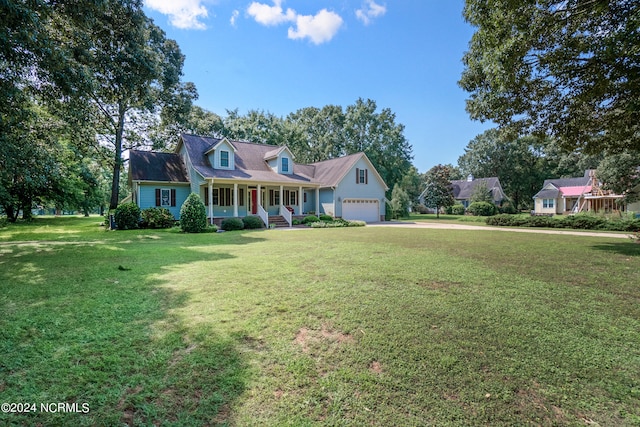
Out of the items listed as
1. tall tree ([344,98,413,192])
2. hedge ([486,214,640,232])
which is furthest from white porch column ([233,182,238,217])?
tall tree ([344,98,413,192])

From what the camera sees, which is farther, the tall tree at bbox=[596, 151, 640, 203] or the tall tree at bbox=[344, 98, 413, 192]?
the tall tree at bbox=[344, 98, 413, 192]

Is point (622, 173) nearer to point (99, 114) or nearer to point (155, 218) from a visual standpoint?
point (155, 218)

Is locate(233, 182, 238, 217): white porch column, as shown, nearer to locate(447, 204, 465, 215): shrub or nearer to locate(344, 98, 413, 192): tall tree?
locate(344, 98, 413, 192): tall tree

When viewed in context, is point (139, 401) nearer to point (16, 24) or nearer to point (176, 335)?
point (176, 335)

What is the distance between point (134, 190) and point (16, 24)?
Answer: 1652cm

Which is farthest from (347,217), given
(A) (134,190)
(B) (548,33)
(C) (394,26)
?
(B) (548,33)

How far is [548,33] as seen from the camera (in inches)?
309

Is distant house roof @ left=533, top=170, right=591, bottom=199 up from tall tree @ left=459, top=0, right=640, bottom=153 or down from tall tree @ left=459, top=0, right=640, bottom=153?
down

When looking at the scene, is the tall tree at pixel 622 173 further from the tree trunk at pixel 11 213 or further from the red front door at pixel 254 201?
the tree trunk at pixel 11 213

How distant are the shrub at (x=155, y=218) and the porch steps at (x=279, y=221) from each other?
21.8 ft

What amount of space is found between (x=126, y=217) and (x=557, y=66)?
2079 centimetres

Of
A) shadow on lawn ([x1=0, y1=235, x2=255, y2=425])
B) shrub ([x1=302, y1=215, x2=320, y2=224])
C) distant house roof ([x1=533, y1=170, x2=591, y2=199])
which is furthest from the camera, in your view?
distant house roof ([x1=533, y1=170, x2=591, y2=199])

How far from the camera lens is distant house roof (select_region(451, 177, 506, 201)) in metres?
46.0

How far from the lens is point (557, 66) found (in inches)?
318
